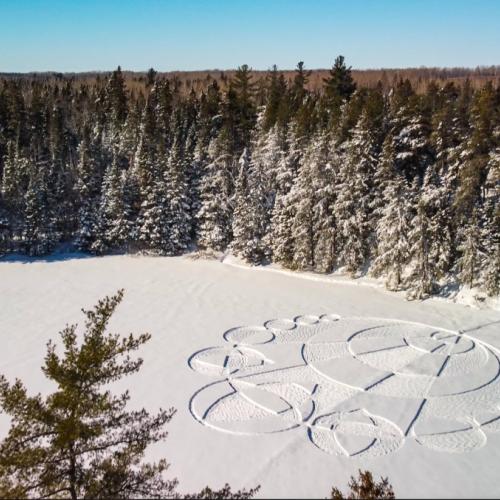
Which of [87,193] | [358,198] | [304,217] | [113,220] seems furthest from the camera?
[87,193]

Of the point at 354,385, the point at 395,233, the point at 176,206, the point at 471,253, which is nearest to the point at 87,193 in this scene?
the point at 176,206

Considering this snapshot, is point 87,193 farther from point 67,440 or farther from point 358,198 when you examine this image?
point 67,440

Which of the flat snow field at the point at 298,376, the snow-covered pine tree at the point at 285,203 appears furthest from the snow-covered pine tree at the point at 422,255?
the snow-covered pine tree at the point at 285,203

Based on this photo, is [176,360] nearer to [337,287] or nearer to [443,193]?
[337,287]

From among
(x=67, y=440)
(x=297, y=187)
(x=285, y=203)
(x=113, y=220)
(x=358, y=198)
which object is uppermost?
(x=297, y=187)

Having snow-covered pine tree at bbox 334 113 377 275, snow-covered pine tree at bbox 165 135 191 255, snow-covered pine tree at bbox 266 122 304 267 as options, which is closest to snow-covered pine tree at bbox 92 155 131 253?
snow-covered pine tree at bbox 165 135 191 255

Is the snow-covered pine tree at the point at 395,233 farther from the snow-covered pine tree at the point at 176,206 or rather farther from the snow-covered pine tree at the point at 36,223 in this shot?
the snow-covered pine tree at the point at 36,223

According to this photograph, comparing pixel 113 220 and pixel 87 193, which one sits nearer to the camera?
pixel 113 220
